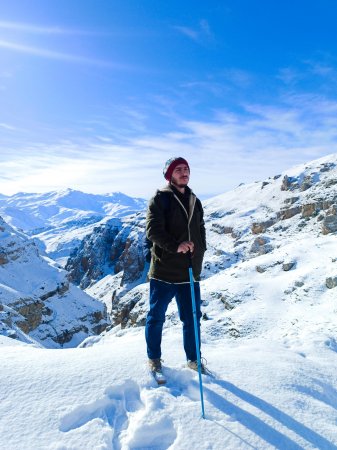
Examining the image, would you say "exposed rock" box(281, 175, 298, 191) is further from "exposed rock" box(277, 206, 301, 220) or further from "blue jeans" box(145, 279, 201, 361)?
"blue jeans" box(145, 279, 201, 361)

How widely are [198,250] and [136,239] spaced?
5285 inches

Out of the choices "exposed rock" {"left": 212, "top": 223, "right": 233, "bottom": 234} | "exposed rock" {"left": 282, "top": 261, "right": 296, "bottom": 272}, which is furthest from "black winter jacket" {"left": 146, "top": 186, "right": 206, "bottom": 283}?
"exposed rock" {"left": 212, "top": 223, "right": 233, "bottom": 234}

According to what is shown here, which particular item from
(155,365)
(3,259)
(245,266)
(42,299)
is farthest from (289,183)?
(155,365)

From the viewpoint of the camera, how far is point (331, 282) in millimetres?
27609

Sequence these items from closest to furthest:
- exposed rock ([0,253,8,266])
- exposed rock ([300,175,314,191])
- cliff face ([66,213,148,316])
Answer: exposed rock ([0,253,8,266])
exposed rock ([300,175,314,191])
cliff face ([66,213,148,316])

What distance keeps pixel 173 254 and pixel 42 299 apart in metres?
80.6

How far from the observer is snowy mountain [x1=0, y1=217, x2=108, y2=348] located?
71.2 meters

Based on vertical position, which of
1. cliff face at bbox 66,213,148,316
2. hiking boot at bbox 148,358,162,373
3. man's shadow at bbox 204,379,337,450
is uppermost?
hiking boot at bbox 148,358,162,373

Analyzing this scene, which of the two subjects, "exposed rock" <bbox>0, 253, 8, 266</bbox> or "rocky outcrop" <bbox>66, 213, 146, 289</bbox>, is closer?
"exposed rock" <bbox>0, 253, 8, 266</bbox>

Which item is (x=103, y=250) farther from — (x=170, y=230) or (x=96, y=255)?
(x=170, y=230)

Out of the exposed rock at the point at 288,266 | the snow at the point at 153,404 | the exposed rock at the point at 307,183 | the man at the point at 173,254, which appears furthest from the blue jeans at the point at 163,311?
the exposed rock at the point at 307,183

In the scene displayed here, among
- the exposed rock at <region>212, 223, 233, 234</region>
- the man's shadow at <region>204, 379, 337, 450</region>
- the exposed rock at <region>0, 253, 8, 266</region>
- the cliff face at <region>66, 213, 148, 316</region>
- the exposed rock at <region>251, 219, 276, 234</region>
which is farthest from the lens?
the cliff face at <region>66, 213, 148, 316</region>

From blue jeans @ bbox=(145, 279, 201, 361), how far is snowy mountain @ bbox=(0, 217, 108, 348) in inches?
2383

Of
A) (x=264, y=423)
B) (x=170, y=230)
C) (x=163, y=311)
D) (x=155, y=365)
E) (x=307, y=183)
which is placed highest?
(x=307, y=183)
